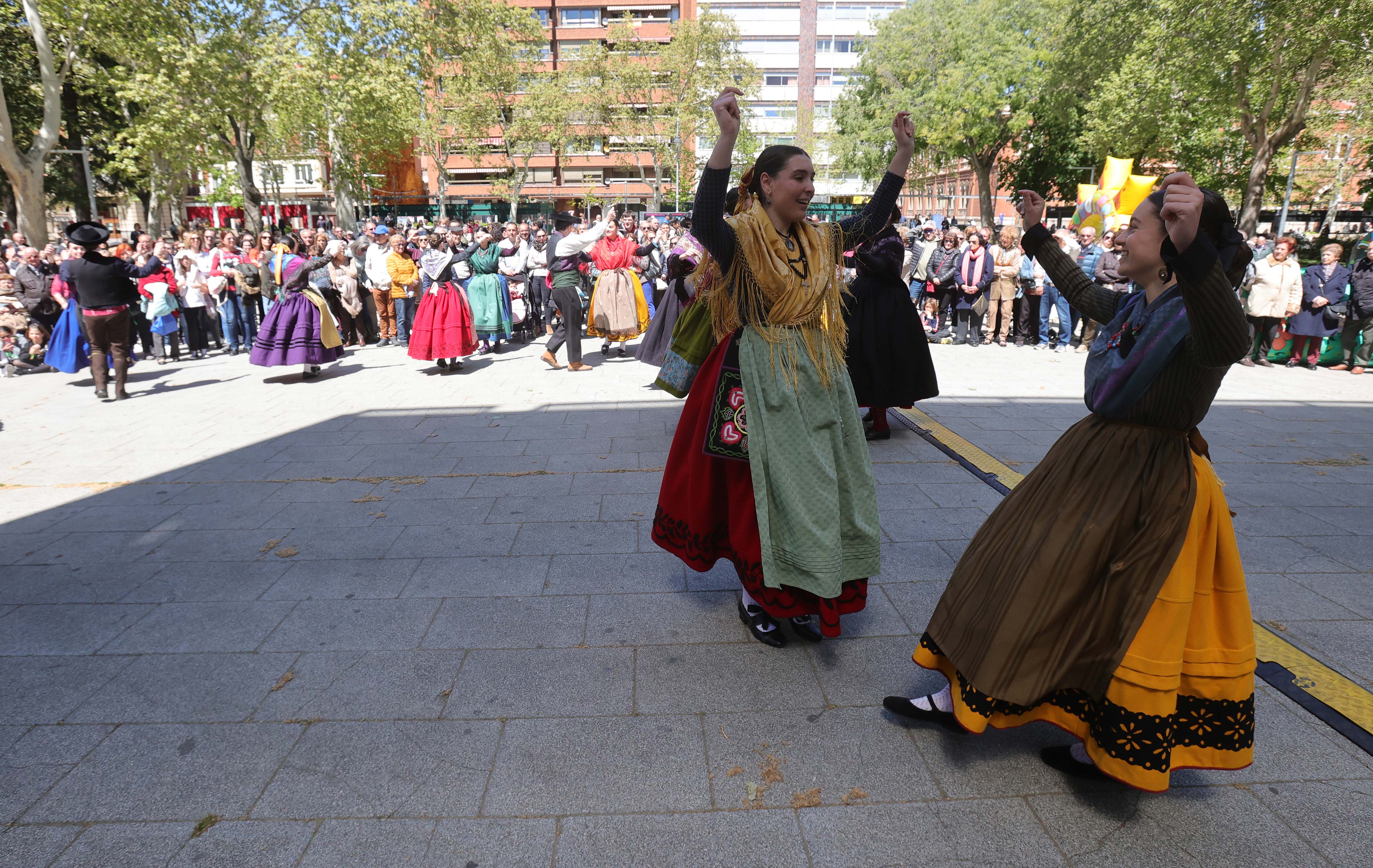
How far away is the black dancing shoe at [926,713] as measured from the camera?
2561 mm

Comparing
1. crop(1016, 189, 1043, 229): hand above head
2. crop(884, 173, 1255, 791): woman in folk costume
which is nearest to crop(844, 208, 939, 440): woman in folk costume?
crop(1016, 189, 1043, 229): hand above head

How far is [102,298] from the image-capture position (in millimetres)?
7789

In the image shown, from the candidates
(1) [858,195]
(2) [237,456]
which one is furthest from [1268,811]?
(1) [858,195]

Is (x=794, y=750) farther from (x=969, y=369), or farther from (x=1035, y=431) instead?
(x=969, y=369)

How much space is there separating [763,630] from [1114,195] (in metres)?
15.7

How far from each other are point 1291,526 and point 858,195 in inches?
2063

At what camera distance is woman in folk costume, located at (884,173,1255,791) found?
200 centimetres

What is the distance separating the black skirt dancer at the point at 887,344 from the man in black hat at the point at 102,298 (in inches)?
285

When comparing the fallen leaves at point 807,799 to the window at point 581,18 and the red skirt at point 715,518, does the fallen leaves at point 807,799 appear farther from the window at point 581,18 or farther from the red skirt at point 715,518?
the window at point 581,18

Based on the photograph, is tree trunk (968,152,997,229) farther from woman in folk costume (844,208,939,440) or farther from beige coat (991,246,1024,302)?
woman in folk costume (844,208,939,440)

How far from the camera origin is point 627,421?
7.25 meters

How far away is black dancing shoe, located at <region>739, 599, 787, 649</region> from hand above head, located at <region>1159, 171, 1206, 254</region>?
195 centimetres

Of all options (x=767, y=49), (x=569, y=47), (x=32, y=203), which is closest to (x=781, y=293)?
(x=32, y=203)

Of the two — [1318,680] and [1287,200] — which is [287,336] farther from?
[1287,200]
